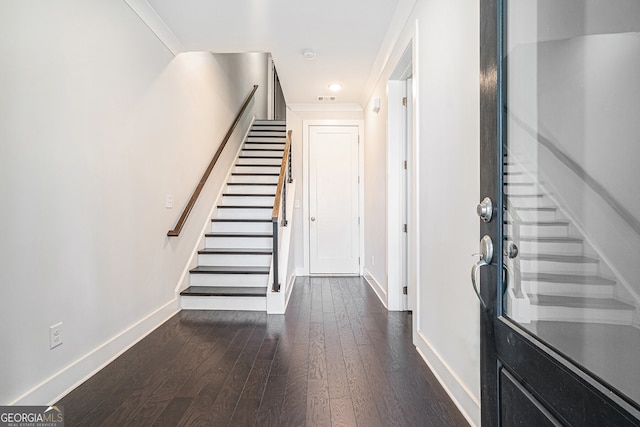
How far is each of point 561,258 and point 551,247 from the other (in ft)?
0.14

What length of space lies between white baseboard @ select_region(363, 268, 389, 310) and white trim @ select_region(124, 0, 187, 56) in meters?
3.08

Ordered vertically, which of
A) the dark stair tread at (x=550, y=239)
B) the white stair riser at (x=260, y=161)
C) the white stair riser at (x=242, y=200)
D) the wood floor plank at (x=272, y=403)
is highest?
the white stair riser at (x=260, y=161)

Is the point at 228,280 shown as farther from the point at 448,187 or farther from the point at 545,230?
the point at 545,230

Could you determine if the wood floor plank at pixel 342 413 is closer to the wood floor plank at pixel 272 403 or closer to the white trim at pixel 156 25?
the wood floor plank at pixel 272 403

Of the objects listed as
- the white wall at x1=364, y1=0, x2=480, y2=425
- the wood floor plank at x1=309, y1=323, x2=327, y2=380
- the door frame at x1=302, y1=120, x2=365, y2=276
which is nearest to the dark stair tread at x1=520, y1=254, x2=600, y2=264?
the white wall at x1=364, y1=0, x2=480, y2=425

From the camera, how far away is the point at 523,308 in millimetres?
957

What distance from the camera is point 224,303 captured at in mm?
3545

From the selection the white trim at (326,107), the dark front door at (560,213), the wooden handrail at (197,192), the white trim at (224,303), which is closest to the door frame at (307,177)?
the white trim at (326,107)

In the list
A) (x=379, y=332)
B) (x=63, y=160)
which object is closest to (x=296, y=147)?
(x=379, y=332)

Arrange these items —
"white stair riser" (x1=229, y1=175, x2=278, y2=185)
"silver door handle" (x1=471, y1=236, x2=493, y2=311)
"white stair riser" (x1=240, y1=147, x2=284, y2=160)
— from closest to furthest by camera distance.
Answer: "silver door handle" (x1=471, y1=236, x2=493, y2=311) → "white stair riser" (x1=229, y1=175, x2=278, y2=185) → "white stair riser" (x1=240, y1=147, x2=284, y2=160)

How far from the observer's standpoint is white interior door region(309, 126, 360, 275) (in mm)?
5396

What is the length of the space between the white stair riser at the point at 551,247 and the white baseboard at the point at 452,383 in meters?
0.93

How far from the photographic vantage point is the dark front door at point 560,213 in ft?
2.23

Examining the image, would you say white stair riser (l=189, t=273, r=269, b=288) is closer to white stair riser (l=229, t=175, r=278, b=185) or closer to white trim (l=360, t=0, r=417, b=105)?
white stair riser (l=229, t=175, r=278, b=185)
